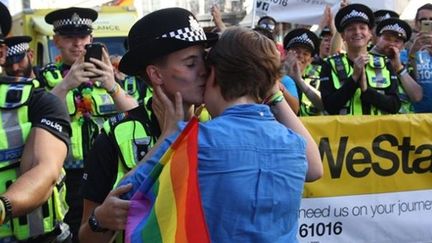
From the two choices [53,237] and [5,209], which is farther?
[53,237]

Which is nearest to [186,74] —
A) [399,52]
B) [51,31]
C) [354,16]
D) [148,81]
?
[148,81]

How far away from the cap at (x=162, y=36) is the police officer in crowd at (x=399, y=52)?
3725 mm

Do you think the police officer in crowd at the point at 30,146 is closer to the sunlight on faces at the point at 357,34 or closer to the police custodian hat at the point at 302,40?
the sunlight on faces at the point at 357,34

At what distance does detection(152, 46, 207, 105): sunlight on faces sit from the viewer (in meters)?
2.52

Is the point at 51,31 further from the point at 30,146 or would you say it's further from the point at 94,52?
the point at 30,146

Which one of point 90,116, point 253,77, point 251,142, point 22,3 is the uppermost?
point 253,77

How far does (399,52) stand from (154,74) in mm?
4267

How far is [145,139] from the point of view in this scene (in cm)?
267

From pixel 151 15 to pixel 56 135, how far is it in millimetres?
644

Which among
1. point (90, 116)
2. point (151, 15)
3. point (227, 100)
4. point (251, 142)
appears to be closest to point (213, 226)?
point (251, 142)

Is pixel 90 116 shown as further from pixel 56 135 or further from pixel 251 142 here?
pixel 251 142

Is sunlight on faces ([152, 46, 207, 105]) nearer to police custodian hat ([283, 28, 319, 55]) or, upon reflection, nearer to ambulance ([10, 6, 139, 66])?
police custodian hat ([283, 28, 319, 55])

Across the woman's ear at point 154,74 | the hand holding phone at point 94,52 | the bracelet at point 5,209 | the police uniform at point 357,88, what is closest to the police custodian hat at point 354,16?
the police uniform at point 357,88

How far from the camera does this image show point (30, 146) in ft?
8.82
